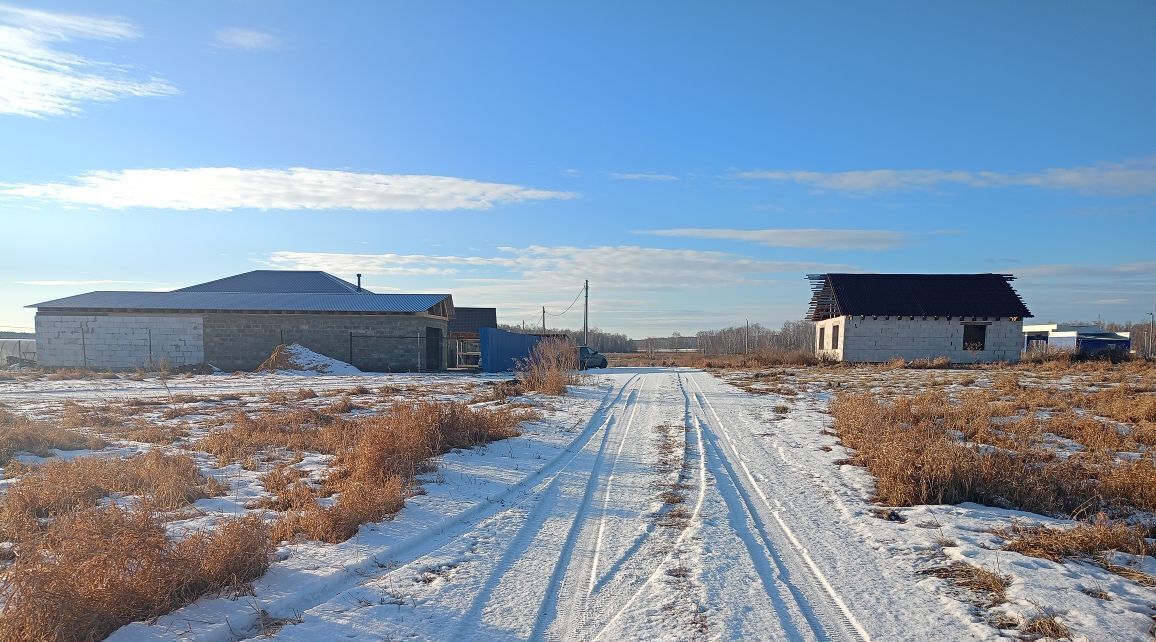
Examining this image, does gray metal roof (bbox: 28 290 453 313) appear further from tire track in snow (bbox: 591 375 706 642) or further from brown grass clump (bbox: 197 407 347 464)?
tire track in snow (bbox: 591 375 706 642)

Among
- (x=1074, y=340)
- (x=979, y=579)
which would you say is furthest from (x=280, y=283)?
(x=1074, y=340)

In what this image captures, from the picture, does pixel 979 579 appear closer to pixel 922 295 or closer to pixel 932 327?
pixel 932 327

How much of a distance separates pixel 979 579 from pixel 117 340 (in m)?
38.7

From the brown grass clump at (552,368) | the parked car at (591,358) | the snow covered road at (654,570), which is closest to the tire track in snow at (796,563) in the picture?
the snow covered road at (654,570)

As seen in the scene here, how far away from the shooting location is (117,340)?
32.8m

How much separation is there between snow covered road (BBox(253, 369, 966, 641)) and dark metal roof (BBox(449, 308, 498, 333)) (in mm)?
46176

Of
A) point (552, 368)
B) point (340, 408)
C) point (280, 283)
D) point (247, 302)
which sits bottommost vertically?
point (340, 408)

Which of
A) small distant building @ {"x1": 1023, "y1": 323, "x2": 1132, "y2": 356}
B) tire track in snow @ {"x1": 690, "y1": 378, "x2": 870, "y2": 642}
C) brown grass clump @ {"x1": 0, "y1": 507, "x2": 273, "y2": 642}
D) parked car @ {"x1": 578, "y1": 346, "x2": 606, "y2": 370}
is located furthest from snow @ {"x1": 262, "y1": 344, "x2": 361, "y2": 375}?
small distant building @ {"x1": 1023, "y1": 323, "x2": 1132, "y2": 356}

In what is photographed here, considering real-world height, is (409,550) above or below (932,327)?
below

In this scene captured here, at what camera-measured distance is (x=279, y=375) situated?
94.7 feet

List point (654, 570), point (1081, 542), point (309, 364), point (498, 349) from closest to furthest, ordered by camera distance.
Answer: point (654, 570) < point (1081, 542) < point (309, 364) < point (498, 349)

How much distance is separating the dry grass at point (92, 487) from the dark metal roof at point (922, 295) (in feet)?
117

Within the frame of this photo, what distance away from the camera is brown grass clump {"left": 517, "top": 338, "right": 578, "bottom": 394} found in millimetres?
19359

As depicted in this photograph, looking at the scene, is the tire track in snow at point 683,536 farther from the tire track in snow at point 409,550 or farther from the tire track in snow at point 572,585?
the tire track in snow at point 409,550
